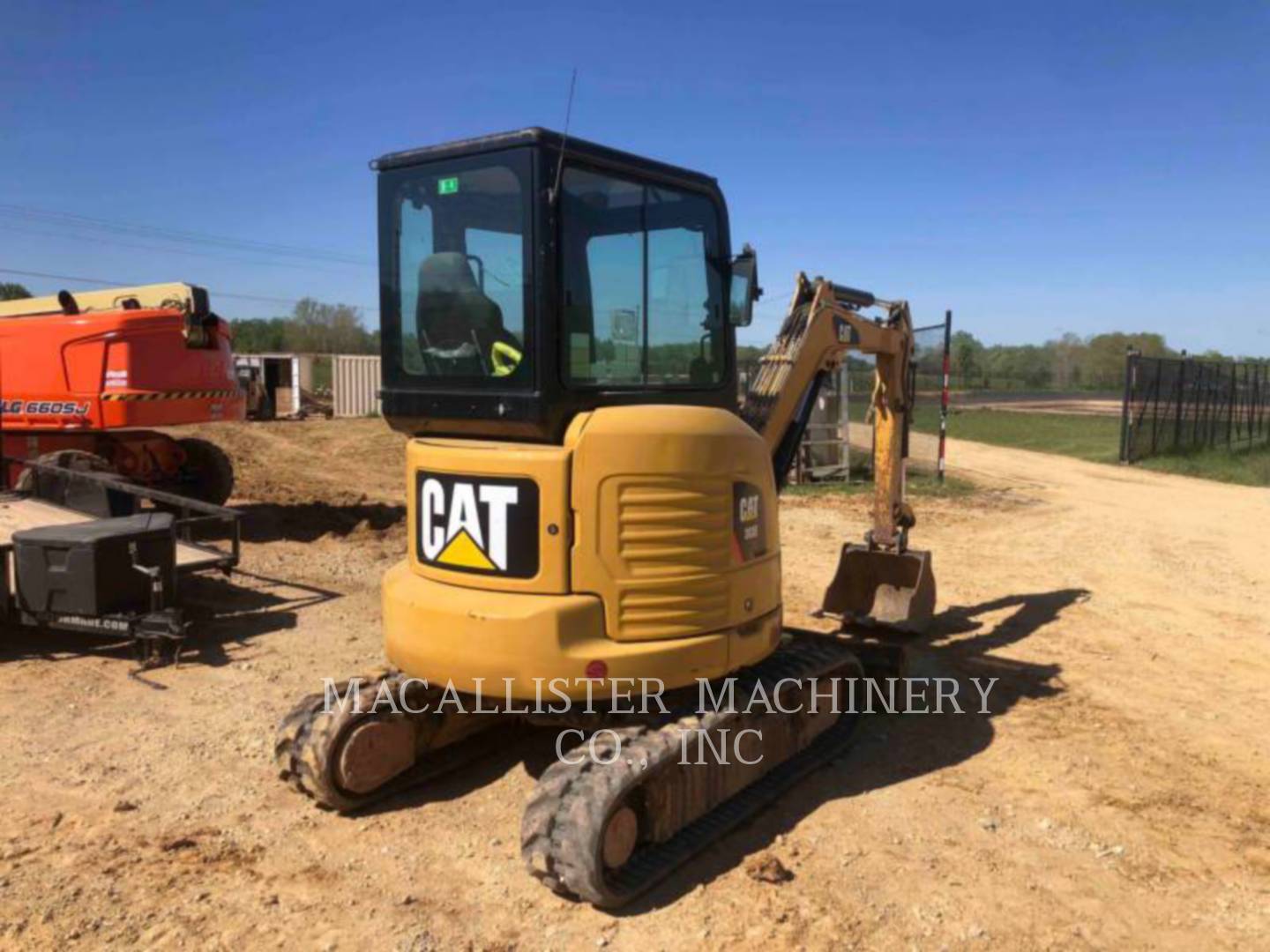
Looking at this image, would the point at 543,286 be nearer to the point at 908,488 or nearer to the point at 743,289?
the point at 743,289

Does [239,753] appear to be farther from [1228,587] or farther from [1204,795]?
[1228,587]

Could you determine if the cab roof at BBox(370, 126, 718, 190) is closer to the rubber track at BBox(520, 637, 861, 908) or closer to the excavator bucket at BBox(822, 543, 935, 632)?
the rubber track at BBox(520, 637, 861, 908)

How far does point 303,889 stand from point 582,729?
1.36m

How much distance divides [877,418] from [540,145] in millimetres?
4213

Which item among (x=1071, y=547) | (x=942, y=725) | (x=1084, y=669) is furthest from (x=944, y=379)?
(x=942, y=725)

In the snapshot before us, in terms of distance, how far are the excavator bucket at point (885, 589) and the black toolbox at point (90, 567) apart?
4844 millimetres

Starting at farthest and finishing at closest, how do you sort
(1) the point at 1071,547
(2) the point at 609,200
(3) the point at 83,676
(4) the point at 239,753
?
1. (1) the point at 1071,547
2. (3) the point at 83,676
3. (4) the point at 239,753
4. (2) the point at 609,200

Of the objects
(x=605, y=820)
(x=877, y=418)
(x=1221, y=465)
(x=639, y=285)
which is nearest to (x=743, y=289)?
(x=639, y=285)

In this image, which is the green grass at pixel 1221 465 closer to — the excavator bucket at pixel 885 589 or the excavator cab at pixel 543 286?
the excavator bucket at pixel 885 589

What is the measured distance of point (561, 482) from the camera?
4086mm

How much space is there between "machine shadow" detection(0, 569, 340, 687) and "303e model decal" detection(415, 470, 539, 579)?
3.24 meters

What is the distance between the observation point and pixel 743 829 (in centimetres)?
455

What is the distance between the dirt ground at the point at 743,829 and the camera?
380cm

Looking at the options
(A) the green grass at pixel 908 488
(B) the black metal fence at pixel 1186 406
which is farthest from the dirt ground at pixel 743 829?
(B) the black metal fence at pixel 1186 406
